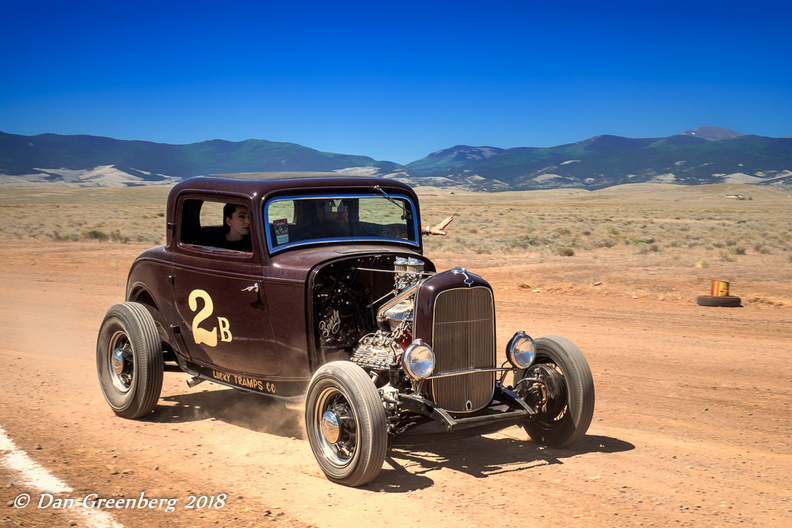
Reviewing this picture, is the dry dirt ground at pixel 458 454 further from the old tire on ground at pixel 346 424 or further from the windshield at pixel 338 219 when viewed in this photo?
the windshield at pixel 338 219

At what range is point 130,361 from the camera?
7.07 metres

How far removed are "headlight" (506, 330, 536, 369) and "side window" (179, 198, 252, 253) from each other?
2.53 m

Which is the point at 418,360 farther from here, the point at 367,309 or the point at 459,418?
the point at 367,309

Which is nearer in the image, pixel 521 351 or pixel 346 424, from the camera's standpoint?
pixel 346 424

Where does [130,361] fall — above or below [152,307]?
below

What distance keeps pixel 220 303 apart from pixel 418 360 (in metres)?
2.21

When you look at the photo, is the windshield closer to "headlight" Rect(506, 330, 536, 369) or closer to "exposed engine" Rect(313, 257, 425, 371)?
"exposed engine" Rect(313, 257, 425, 371)

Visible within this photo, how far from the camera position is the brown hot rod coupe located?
5316 mm

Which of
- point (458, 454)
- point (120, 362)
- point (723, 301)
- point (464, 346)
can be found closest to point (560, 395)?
point (458, 454)

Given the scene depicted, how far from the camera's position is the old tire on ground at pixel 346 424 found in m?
4.94

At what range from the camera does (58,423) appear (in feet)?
21.7

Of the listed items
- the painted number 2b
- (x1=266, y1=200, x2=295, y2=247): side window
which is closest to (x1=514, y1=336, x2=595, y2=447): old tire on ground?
(x1=266, y1=200, x2=295, y2=247): side window

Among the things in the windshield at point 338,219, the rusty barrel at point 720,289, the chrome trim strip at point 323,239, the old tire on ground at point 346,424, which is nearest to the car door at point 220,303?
the chrome trim strip at point 323,239

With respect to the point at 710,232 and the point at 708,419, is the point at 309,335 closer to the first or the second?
the point at 708,419
